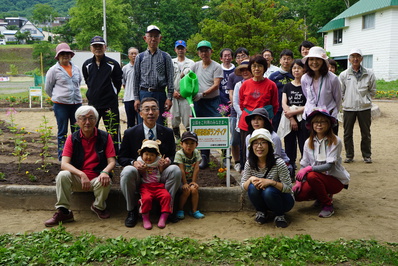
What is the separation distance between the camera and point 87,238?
4.12 m

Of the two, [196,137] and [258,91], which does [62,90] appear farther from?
[258,91]

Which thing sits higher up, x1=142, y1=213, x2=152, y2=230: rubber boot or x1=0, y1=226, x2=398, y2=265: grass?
x1=142, y1=213, x2=152, y2=230: rubber boot

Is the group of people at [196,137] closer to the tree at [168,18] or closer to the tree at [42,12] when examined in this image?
the tree at [168,18]

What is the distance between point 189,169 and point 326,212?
5.71 ft

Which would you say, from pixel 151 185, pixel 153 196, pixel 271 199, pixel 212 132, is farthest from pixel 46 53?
pixel 271 199

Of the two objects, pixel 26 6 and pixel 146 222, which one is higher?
pixel 26 6

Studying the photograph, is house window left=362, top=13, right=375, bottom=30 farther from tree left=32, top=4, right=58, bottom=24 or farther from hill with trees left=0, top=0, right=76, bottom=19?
hill with trees left=0, top=0, right=76, bottom=19

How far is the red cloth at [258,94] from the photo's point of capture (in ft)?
18.1

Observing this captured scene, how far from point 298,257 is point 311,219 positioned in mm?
1231

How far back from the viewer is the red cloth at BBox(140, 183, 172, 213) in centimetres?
458

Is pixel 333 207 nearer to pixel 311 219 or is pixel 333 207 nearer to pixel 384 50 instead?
pixel 311 219

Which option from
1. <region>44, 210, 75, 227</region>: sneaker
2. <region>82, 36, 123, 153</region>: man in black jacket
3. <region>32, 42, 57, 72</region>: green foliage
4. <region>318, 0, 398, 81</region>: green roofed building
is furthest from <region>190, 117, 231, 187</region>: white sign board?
<region>32, 42, 57, 72</region>: green foliage

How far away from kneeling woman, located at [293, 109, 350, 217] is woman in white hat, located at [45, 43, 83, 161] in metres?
→ 3.79

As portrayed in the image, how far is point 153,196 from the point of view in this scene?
15.3 ft
